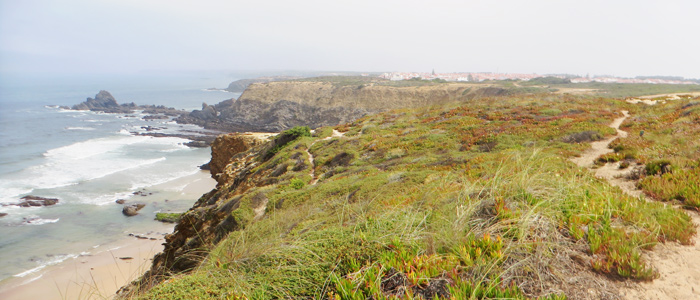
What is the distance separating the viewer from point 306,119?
95562 mm

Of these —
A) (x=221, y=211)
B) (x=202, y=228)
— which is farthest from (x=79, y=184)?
(x=221, y=211)

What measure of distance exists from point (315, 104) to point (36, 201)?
72440 mm

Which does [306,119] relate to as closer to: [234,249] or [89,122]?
[89,122]

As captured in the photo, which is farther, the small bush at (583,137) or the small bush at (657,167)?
the small bush at (583,137)

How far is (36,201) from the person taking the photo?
34812 mm

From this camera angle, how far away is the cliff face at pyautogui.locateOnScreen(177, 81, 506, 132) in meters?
90.1

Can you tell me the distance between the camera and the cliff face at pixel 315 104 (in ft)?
295

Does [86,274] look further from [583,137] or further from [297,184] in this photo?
[583,137]

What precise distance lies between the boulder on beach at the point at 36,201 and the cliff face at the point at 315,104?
→ 48664 mm

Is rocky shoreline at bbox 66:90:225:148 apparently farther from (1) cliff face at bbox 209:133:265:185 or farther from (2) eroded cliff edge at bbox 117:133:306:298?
(2) eroded cliff edge at bbox 117:133:306:298

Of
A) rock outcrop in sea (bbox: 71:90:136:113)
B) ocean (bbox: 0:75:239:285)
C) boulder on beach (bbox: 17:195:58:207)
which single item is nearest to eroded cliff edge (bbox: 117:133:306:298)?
ocean (bbox: 0:75:239:285)

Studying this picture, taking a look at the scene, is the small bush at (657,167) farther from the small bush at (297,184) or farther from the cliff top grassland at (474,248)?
the small bush at (297,184)

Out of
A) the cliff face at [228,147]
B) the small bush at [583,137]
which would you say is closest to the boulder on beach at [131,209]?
the cliff face at [228,147]

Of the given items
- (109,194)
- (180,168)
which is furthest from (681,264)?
(180,168)
